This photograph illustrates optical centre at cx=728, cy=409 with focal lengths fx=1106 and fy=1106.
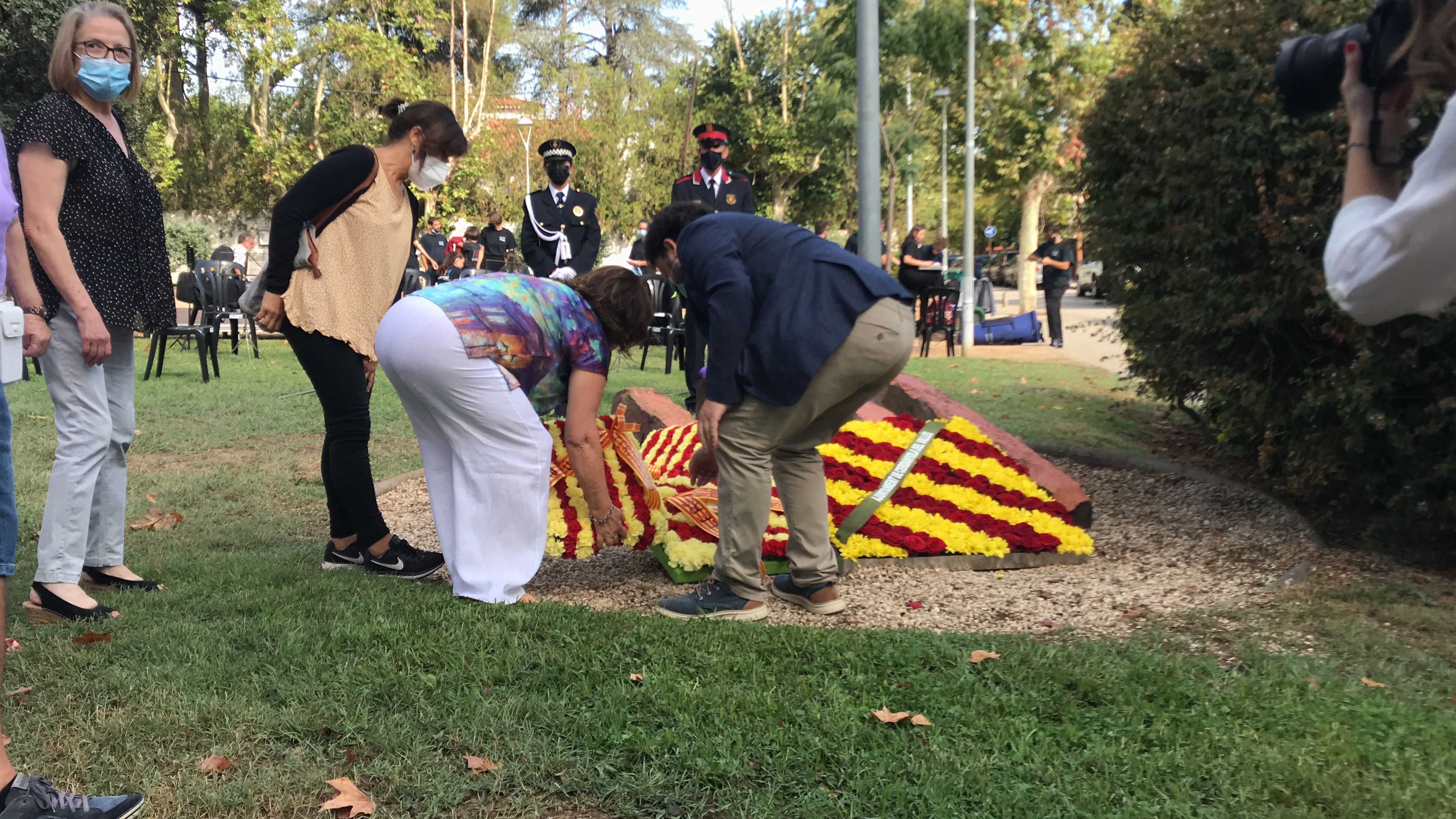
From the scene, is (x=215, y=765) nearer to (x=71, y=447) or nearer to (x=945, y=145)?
(x=71, y=447)

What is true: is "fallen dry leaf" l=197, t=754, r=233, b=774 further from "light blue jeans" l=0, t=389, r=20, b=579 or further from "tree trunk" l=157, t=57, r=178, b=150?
"tree trunk" l=157, t=57, r=178, b=150

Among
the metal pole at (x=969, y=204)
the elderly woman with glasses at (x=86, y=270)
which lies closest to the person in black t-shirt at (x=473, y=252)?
the metal pole at (x=969, y=204)

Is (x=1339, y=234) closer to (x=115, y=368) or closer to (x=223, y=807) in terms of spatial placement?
(x=223, y=807)

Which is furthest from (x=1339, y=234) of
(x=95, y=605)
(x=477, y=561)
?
(x=95, y=605)

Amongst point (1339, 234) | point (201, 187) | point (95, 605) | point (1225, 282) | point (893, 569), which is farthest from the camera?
point (201, 187)

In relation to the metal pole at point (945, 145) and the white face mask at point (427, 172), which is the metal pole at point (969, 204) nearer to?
the metal pole at point (945, 145)

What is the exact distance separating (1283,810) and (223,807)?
2.61m

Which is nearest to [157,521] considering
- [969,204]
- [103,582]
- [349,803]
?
[103,582]

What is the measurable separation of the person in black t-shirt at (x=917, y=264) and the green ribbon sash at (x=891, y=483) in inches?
424

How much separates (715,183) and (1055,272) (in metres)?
10.5

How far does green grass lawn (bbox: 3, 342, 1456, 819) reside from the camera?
281 centimetres

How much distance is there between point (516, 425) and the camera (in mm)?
4156

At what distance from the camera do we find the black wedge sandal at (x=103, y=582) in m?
4.42

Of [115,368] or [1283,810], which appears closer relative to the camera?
[1283,810]
